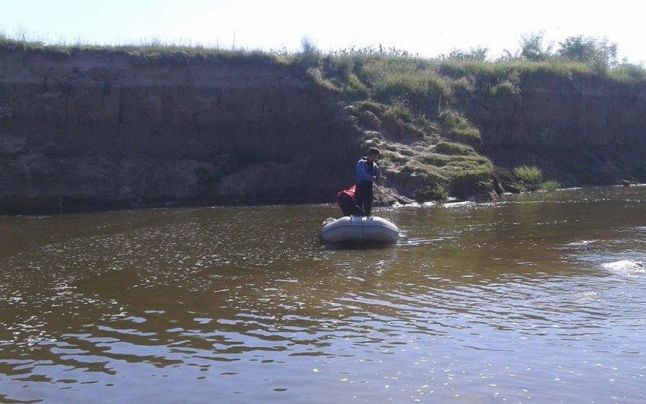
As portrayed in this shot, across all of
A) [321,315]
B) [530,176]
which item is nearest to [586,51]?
[530,176]

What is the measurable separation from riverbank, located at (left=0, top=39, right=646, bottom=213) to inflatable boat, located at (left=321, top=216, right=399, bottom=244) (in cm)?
768

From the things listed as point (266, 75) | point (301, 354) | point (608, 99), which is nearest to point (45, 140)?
point (266, 75)

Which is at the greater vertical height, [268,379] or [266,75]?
[266,75]

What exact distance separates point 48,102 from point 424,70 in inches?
553

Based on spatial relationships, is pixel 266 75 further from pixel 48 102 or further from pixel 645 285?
pixel 645 285

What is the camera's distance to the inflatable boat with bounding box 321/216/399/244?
1675 centimetres

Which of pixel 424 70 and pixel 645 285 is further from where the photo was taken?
pixel 424 70

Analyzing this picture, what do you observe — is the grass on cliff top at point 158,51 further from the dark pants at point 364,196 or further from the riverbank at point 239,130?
the dark pants at point 364,196

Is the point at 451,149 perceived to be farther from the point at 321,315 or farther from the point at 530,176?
the point at 321,315

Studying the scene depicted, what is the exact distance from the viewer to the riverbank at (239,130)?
992 inches

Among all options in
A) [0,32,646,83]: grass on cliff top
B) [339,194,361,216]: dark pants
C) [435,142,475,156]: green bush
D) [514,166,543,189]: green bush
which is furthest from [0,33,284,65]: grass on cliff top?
[339,194,361,216]: dark pants

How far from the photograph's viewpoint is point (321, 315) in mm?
10797

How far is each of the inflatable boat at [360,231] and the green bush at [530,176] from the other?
13.7m

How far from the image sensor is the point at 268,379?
8234 mm
